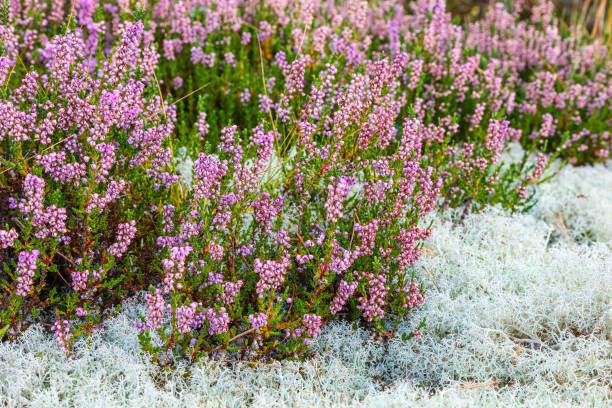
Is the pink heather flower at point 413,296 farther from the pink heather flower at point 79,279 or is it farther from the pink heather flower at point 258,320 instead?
the pink heather flower at point 79,279

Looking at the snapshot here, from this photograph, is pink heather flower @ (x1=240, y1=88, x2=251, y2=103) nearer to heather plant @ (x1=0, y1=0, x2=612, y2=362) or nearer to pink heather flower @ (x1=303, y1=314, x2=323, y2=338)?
heather plant @ (x1=0, y1=0, x2=612, y2=362)

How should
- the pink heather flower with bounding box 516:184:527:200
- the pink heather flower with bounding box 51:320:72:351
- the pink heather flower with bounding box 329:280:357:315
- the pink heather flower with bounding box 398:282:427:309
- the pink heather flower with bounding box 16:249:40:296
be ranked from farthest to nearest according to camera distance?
the pink heather flower with bounding box 516:184:527:200
the pink heather flower with bounding box 398:282:427:309
the pink heather flower with bounding box 329:280:357:315
the pink heather flower with bounding box 51:320:72:351
the pink heather flower with bounding box 16:249:40:296

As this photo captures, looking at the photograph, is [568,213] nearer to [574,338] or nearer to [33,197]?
[574,338]

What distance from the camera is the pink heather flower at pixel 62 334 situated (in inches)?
96.6

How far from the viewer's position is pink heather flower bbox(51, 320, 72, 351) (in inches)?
96.6

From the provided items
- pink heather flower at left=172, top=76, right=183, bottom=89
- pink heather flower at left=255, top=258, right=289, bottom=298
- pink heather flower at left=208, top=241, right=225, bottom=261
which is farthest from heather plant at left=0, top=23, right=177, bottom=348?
pink heather flower at left=172, top=76, right=183, bottom=89

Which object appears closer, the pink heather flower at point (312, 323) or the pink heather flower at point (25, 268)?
the pink heather flower at point (25, 268)

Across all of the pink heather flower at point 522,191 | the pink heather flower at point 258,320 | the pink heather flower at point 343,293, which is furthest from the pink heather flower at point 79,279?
the pink heather flower at point 522,191

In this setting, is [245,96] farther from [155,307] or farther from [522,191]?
[155,307]

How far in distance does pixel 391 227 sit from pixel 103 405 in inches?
61.1

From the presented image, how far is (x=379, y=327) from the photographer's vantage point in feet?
9.03

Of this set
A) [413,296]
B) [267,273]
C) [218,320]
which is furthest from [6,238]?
[413,296]

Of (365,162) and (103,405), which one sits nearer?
(103,405)

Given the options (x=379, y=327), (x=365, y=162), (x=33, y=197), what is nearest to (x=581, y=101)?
(x=365, y=162)
